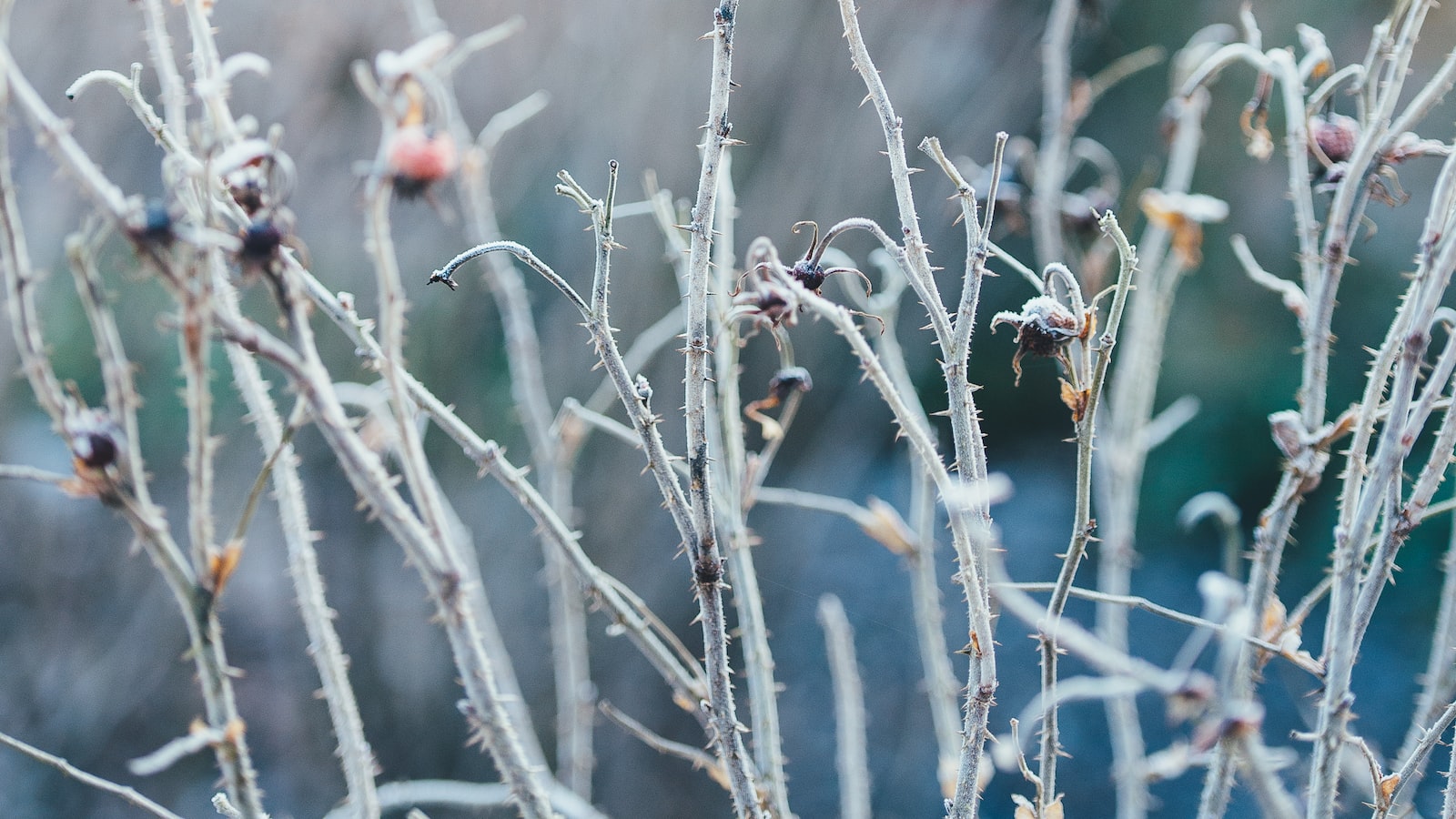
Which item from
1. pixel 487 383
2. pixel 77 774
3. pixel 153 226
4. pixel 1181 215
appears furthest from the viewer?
pixel 487 383

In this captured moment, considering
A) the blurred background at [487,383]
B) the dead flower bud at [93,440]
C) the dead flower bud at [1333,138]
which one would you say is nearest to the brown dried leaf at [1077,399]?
the dead flower bud at [1333,138]

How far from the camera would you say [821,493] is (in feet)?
5.81

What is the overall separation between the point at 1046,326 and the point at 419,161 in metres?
0.30

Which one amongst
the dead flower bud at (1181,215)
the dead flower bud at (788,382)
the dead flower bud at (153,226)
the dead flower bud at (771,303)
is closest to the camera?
the dead flower bud at (153,226)

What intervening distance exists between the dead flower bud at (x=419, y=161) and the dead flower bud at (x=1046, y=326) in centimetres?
28

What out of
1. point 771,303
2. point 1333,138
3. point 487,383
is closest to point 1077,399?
point 771,303

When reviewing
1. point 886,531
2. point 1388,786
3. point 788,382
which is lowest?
point 1388,786

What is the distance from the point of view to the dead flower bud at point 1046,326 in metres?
0.38

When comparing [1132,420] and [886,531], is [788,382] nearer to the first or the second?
[886,531]

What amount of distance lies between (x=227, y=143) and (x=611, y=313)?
1.08m

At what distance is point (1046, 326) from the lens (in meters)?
0.38

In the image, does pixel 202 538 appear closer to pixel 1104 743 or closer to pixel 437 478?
pixel 437 478

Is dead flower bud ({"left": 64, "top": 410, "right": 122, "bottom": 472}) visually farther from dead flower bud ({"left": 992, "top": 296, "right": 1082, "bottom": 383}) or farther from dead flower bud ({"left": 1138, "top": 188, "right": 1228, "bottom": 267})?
dead flower bud ({"left": 1138, "top": 188, "right": 1228, "bottom": 267})

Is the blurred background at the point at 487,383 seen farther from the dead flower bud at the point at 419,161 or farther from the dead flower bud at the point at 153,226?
the dead flower bud at the point at 153,226
